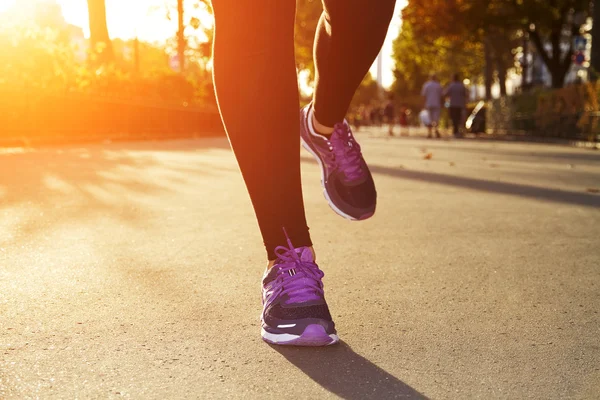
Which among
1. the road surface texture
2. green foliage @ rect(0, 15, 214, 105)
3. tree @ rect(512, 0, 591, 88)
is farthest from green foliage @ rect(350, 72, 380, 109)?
the road surface texture

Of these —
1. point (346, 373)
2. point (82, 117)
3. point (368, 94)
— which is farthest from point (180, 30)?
point (368, 94)

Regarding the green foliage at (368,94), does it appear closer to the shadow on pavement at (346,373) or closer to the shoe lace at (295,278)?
the shoe lace at (295,278)

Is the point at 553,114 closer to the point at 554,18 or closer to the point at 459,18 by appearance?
the point at 554,18

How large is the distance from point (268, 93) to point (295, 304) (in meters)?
0.55

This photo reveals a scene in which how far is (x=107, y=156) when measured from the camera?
37.0ft

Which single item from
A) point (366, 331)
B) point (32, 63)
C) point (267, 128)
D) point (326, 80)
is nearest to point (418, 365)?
point (366, 331)

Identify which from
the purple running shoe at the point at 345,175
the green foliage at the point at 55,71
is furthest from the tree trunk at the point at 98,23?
the purple running shoe at the point at 345,175

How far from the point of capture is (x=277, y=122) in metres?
2.22

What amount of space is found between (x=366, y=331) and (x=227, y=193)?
426cm

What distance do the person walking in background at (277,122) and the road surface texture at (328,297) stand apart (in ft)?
0.36

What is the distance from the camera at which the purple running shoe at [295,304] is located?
2094 mm

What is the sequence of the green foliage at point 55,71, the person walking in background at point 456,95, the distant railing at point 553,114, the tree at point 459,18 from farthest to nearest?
the tree at point 459,18, the person walking in background at point 456,95, the distant railing at point 553,114, the green foliage at point 55,71

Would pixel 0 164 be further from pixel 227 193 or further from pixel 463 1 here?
pixel 463 1

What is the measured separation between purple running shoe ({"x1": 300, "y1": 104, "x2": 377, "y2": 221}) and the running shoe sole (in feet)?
1.93
